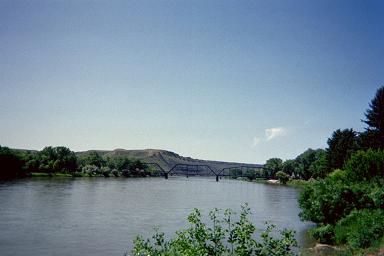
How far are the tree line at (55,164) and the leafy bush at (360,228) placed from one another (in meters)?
97.0

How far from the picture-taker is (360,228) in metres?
24.5

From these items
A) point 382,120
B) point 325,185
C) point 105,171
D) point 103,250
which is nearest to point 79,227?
point 103,250

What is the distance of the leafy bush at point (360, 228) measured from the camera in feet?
75.6

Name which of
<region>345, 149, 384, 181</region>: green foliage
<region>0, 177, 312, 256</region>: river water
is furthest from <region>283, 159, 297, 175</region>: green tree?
<region>345, 149, 384, 181</region>: green foliage

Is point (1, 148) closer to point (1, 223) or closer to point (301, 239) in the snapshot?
point (1, 223)

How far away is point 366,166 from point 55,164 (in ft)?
385

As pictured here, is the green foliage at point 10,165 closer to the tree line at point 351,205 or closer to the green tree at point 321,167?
the green tree at point 321,167

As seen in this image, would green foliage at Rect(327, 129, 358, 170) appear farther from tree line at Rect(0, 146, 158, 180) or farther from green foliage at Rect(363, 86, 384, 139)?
tree line at Rect(0, 146, 158, 180)

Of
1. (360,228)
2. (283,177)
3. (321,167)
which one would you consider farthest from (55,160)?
(360,228)

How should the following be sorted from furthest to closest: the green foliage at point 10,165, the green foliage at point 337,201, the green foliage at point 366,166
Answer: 1. the green foliage at point 10,165
2. the green foliage at point 366,166
3. the green foliage at point 337,201

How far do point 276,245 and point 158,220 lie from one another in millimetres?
33855

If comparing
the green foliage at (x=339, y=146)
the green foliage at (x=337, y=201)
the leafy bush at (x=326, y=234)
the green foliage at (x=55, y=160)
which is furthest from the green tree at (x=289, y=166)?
the leafy bush at (x=326, y=234)

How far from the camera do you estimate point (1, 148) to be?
122000 millimetres

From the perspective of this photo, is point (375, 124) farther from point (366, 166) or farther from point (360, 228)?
point (360, 228)
